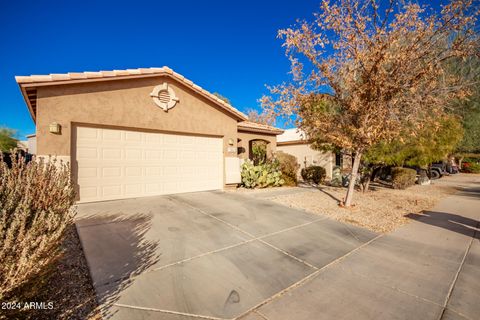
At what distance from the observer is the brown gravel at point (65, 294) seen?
2137 millimetres

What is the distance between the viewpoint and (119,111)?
6.97m

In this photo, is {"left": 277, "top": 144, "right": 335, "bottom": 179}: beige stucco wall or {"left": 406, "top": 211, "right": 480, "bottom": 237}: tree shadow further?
{"left": 277, "top": 144, "right": 335, "bottom": 179}: beige stucco wall

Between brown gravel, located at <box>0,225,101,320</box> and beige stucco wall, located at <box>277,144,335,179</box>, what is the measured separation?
47.4 feet

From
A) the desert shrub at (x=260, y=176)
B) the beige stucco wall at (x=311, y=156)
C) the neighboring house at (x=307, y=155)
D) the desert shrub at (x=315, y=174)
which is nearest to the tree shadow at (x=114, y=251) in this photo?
the desert shrub at (x=260, y=176)

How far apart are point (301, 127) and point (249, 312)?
652cm

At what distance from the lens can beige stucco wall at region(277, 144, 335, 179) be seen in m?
16.5

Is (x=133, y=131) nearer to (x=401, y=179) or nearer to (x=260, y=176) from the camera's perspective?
(x=260, y=176)

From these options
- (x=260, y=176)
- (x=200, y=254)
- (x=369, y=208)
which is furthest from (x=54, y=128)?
(x=369, y=208)

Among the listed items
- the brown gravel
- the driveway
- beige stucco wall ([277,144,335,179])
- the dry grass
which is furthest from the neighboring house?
the brown gravel

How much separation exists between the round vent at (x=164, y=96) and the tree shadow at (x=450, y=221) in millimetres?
8498

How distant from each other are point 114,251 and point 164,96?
18.7 feet

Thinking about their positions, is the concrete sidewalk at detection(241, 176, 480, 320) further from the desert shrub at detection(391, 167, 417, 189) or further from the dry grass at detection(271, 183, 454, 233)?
the desert shrub at detection(391, 167, 417, 189)

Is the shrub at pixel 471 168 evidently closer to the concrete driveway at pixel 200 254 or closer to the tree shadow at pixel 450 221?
the tree shadow at pixel 450 221

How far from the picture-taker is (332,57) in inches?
270
